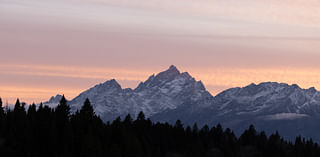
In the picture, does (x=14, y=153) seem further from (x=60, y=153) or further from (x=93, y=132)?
(x=93, y=132)

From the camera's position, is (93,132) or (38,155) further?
(93,132)

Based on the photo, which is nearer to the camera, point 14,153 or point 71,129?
point 14,153

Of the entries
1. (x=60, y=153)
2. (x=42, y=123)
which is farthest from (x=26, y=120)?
(x=60, y=153)

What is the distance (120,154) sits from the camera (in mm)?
188250

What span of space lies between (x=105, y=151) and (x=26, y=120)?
23.4 m

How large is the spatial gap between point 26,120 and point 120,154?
87.3 ft

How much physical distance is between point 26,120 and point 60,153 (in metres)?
16.6

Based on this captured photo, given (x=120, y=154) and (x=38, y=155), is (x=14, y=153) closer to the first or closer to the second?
(x=38, y=155)

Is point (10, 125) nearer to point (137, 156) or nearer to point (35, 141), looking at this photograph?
point (35, 141)

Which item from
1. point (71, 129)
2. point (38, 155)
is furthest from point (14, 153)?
point (71, 129)

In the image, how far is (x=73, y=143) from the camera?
19088 centimetres

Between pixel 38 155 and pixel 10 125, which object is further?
pixel 10 125

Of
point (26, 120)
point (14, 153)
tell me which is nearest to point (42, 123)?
point (26, 120)

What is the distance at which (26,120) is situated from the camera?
654 ft
